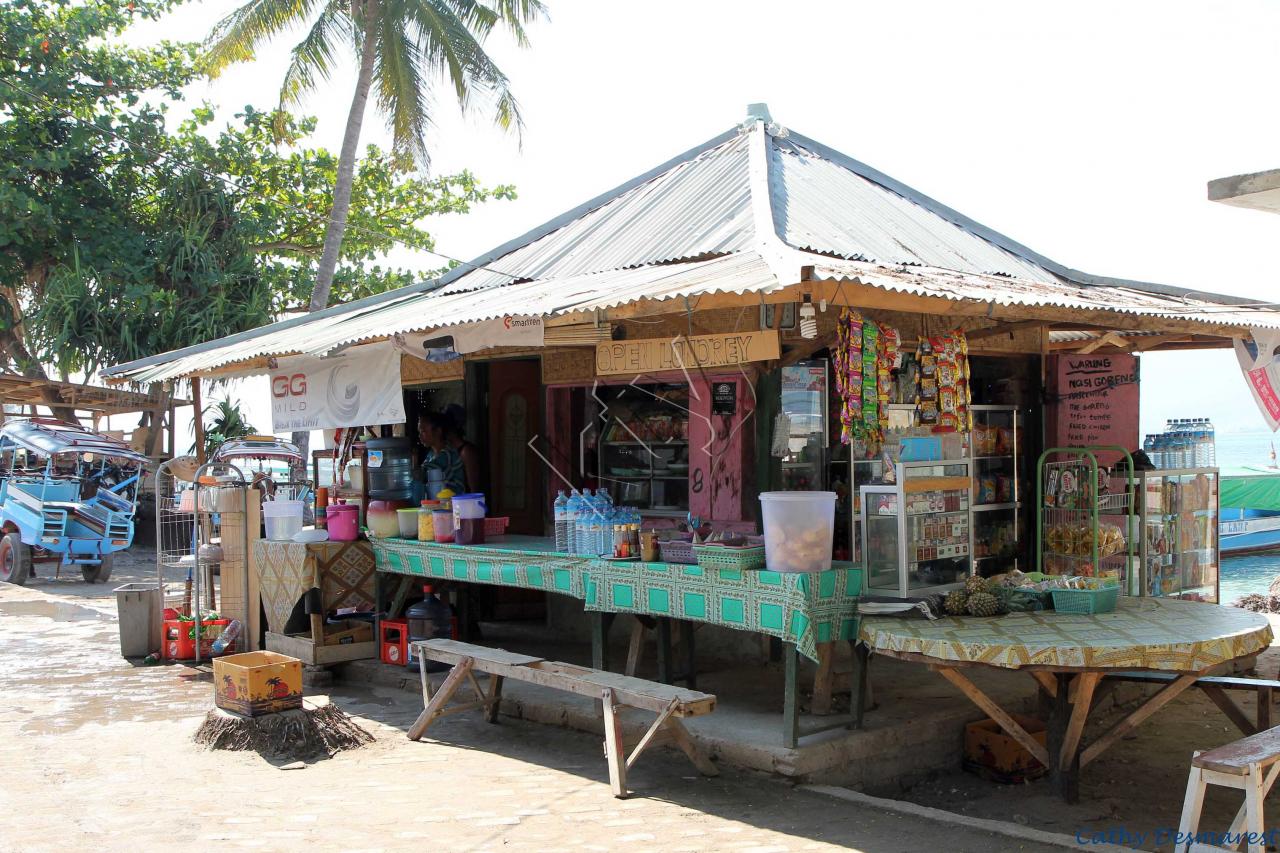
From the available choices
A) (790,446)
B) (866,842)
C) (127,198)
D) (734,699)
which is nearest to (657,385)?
(790,446)

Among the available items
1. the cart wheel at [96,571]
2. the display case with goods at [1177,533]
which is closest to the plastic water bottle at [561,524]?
the display case with goods at [1177,533]

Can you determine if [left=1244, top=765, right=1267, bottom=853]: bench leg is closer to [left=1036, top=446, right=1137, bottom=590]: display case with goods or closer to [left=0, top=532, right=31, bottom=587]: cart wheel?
[left=1036, top=446, right=1137, bottom=590]: display case with goods

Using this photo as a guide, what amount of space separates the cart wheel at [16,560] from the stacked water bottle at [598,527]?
1251 centimetres

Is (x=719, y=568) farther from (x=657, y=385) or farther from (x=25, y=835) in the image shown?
(x=25, y=835)

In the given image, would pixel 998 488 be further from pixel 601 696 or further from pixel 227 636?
pixel 227 636

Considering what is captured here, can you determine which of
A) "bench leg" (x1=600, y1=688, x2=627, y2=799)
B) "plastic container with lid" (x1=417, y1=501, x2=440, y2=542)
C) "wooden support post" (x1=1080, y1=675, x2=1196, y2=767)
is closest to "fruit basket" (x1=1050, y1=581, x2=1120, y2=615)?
"wooden support post" (x1=1080, y1=675, x2=1196, y2=767)

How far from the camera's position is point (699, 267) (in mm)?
7453

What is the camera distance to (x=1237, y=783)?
471 cm

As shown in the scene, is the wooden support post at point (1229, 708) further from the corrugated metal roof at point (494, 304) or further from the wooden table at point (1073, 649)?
the corrugated metal roof at point (494, 304)

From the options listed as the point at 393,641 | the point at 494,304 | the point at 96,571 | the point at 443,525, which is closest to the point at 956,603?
the point at 494,304

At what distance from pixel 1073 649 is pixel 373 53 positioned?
1696cm

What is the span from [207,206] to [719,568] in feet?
59.5

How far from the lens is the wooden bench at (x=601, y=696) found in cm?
615

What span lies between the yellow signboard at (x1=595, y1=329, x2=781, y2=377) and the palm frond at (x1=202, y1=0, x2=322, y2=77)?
1299 cm
